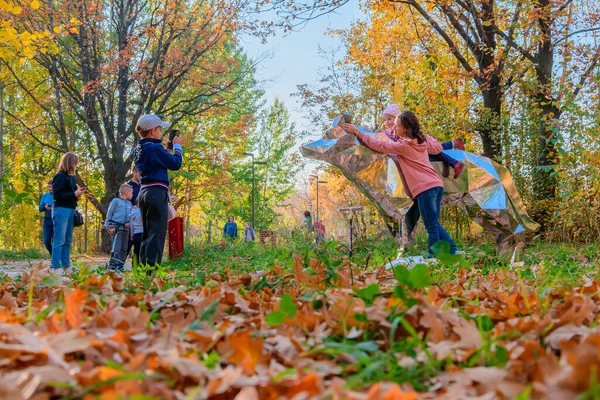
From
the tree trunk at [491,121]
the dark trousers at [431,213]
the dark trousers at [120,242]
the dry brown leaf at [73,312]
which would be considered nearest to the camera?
the dry brown leaf at [73,312]

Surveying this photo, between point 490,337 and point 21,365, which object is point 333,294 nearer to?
point 490,337

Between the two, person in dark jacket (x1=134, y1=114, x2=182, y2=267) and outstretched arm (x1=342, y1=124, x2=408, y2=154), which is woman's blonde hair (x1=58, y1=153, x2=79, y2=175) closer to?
person in dark jacket (x1=134, y1=114, x2=182, y2=267)

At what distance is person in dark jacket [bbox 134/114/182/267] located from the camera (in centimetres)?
546

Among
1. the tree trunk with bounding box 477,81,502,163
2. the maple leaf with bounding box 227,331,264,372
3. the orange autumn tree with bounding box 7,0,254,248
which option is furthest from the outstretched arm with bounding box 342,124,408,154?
the orange autumn tree with bounding box 7,0,254,248

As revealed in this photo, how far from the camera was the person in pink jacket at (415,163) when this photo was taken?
5.69 metres

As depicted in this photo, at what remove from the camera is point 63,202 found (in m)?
7.47

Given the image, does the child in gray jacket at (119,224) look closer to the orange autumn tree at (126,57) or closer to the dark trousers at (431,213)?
the dark trousers at (431,213)

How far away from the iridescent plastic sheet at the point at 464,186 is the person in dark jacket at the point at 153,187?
1.77 meters

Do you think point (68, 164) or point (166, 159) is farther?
point (68, 164)

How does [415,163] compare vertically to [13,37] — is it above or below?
below

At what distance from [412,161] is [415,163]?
4 centimetres

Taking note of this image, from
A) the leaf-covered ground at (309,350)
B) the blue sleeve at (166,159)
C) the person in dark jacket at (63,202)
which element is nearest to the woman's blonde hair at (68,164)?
the person in dark jacket at (63,202)

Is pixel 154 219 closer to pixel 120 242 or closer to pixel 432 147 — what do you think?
pixel 120 242

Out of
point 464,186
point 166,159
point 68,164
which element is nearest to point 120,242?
point 68,164
